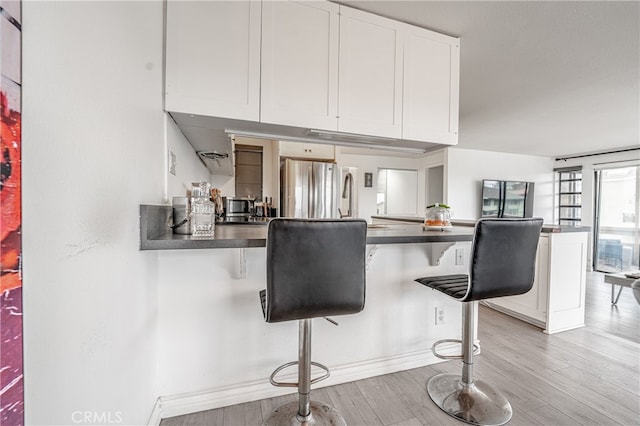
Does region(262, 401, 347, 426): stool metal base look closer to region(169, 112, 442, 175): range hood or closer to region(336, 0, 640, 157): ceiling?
region(169, 112, 442, 175): range hood

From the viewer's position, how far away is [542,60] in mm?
2115

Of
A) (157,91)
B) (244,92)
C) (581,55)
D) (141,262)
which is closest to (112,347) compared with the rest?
(141,262)

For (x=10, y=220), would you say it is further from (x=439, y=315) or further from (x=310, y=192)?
(x=310, y=192)

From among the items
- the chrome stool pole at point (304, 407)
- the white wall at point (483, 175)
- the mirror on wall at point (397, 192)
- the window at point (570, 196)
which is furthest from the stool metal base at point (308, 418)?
the window at point (570, 196)

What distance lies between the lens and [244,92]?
1.44 m

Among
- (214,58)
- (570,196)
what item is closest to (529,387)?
(214,58)

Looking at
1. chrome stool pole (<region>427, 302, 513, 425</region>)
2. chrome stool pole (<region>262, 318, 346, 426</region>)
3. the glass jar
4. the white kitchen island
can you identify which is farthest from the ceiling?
chrome stool pole (<region>262, 318, 346, 426</region>)

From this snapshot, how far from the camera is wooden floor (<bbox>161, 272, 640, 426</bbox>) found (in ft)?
4.80

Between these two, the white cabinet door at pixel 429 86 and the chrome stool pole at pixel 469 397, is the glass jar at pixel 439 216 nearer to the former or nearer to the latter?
the white cabinet door at pixel 429 86

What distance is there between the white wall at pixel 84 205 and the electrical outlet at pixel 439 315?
1.78 m

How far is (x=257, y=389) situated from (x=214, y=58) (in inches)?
69.8

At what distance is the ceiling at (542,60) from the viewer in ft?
5.24

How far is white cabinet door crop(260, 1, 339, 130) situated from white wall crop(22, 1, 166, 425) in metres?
0.57

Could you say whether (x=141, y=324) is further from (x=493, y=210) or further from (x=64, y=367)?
(x=493, y=210)
